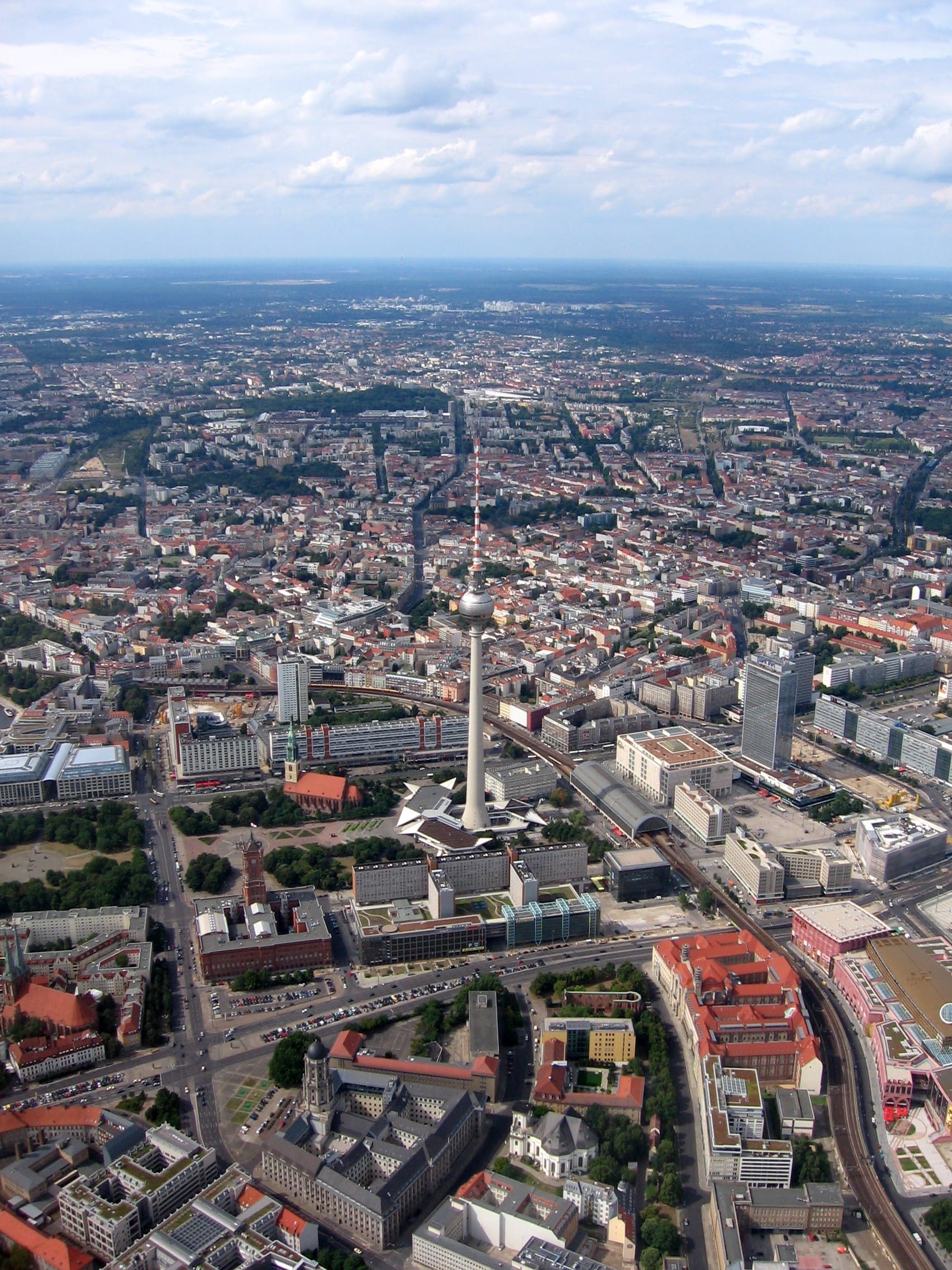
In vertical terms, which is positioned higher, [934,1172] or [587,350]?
[587,350]

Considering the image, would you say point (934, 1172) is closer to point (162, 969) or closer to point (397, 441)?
point (162, 969)

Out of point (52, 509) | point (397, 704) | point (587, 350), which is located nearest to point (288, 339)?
point (587, 350)

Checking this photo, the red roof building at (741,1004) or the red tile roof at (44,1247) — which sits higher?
the red roof building at (741,1004)

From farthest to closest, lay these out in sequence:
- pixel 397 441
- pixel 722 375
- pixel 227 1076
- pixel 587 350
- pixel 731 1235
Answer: pixel 587 350 < pixel 722 375 < pixel 397 441 < pixel 227 1076 < pixel 731 1235

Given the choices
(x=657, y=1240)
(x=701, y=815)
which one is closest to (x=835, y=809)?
(x=701, y=815)

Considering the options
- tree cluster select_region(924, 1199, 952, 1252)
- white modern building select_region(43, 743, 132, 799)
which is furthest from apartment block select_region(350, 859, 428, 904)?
tree cluster select_region(924, 1199, 952, 1252)

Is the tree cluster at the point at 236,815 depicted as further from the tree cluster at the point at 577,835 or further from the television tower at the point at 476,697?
the tree cluster at the point at 577,835

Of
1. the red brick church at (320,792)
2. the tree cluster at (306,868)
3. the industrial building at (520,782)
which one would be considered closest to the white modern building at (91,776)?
the red brick church at (320,792)
